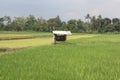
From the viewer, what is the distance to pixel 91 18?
8950 cm

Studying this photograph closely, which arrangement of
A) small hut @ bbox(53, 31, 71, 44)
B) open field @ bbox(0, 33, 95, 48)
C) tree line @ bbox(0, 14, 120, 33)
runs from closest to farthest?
open field @ bbox(0, 33, 95, 48)
small hut @ bbox(53, 31, 71, 44)
tree line @ bbox(0, 14, 120, 33)

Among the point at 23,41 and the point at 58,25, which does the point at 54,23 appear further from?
the point at 23,41

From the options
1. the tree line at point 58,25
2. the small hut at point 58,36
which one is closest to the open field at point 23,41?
the small hut at point 58,36

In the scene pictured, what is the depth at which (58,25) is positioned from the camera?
3214 inches

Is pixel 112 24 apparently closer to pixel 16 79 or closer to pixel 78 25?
pixel 78 25

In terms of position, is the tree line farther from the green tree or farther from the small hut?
the small hut

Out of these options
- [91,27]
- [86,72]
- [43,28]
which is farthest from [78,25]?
[86,72]

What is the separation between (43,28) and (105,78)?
7141 centimetres

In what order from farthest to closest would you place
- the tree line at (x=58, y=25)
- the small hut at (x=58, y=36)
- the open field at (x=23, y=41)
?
the tree line at (x=58, y=25) < the small hut at (x=58, y=36) < the open field at (x=23, y=41)

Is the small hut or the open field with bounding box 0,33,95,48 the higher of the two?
the small hut

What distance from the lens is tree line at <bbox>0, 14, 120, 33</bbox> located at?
3029 inches

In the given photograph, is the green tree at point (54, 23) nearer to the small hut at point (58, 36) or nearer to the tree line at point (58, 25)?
the tree line at point (58, 25)

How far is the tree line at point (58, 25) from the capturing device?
7694 centimetres

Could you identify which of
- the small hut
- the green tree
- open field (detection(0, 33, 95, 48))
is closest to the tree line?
the green tree
